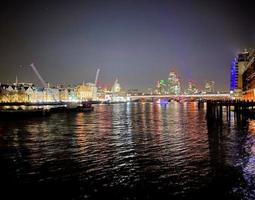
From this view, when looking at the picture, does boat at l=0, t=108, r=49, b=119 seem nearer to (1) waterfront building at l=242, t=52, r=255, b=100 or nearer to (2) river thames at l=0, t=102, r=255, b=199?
(2) river thames at l=0, t=102, r=255, b=199

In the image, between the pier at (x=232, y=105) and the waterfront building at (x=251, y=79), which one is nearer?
the pier at (x=232, y=105)

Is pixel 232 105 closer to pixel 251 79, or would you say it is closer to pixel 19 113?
pixel 251 79

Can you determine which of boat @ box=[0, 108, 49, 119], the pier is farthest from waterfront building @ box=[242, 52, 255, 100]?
boat @ box=[0, 108, 49, 119]

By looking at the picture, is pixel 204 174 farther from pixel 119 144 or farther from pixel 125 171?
pixel 119 144

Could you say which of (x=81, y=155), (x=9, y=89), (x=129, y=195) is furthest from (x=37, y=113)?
(x=9, y=89)

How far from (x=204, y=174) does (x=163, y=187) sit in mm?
3746

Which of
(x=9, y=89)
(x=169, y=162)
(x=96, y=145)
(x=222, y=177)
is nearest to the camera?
(x=222, y=177)

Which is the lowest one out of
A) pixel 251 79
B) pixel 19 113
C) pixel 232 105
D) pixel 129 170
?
pixel 129 170

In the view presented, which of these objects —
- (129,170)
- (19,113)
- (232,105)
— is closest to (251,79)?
(232,105)

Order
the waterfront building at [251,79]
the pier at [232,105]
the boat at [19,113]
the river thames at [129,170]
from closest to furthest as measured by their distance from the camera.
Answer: the river thames at [129,170] → the pier at [232,105] → the boat at [19,113] → the waterfront building at [251,79]

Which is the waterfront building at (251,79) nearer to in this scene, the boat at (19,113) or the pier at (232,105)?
the pier at (232,105)

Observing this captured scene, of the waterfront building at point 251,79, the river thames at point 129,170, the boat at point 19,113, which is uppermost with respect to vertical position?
the waterfront building at point 251,79

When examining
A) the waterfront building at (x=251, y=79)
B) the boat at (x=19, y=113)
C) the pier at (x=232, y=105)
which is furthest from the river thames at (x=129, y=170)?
the waterfront building at (x=251, y=79)

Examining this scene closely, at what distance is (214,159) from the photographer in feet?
82.7
